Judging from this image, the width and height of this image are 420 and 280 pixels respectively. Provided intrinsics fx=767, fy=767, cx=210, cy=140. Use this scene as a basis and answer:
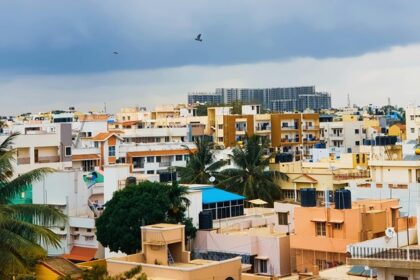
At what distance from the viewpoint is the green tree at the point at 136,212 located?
34250 millimetres

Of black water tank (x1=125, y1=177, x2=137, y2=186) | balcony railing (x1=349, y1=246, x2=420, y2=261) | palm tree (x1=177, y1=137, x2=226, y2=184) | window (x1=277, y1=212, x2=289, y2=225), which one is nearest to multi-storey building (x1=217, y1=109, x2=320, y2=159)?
palm tree (x1=177, y1=137, x2=226, y2=184)

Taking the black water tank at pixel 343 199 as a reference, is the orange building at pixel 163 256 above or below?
below

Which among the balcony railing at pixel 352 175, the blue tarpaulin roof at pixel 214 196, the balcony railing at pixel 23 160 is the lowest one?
the blue tarpaulin roof at pixel 214 196

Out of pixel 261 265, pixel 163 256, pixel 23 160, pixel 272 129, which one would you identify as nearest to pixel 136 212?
pixel 261 265

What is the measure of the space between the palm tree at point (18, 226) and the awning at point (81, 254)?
18.2 m

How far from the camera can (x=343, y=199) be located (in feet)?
100.0

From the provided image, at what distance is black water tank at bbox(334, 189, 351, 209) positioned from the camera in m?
30.4

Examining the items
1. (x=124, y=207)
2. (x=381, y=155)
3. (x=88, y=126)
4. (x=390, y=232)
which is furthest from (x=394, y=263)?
(x=88, y=126)

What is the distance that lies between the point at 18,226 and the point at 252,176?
110 ft

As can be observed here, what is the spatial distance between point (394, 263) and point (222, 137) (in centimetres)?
7459

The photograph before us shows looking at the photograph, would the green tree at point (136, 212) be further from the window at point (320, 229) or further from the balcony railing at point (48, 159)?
the balcony railing at point (48, 159)

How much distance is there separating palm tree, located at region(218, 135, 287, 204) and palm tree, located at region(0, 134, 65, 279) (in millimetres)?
31093

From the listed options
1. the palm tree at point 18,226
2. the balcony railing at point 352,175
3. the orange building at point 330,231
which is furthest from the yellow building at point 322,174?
the palm tree at point 18,226

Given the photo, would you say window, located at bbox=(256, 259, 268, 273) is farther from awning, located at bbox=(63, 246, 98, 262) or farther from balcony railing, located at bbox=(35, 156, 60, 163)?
balcony railing, located at bbox=(35, 156, 60, 163)
